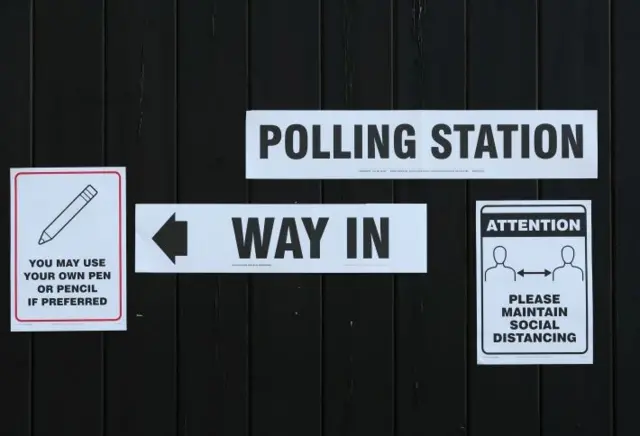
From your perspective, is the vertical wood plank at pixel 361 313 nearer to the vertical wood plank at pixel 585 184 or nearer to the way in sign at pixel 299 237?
the way in sign at pixel 299 237

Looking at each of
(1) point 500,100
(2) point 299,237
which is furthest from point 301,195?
(1) point 500,100

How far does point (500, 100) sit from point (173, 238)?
3.21 feet

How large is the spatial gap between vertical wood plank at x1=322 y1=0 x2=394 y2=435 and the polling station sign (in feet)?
0.15

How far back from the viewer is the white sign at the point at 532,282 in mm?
1887

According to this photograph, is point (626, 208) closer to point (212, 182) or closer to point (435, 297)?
point (435, 297)

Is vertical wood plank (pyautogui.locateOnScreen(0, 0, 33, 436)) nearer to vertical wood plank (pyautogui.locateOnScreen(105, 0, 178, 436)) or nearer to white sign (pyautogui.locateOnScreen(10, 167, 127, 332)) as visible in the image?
white sign (pyautogui.locateOnScreen(10, 167, 127, 332))

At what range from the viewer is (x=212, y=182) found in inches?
74.4

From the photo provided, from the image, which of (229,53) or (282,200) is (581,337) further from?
(229,53)

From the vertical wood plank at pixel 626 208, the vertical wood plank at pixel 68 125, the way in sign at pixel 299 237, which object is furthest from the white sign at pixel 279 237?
the vertical wood plank at pixel 626 208

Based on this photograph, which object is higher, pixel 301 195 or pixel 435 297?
pixel 301 195

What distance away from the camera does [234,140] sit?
1.89m

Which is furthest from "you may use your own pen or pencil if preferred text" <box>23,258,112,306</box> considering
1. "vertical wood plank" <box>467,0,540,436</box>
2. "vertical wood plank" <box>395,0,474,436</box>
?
"vertical wood plank" <box>467,0,540,436</box>

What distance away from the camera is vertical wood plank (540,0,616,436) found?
74.6 inches

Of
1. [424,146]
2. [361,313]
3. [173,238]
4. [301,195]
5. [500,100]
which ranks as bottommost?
[361,313]
